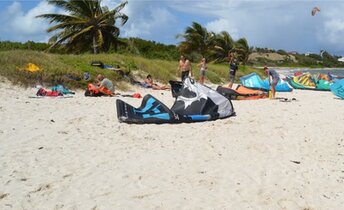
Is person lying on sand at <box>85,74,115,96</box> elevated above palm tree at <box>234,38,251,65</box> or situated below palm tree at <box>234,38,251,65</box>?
below

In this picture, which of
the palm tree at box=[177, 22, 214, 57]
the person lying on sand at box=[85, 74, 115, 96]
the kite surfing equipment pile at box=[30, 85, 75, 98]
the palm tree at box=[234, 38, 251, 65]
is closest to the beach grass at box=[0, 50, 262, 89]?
the kite surfing equipment pile at box=[30, 85, 75, 98]

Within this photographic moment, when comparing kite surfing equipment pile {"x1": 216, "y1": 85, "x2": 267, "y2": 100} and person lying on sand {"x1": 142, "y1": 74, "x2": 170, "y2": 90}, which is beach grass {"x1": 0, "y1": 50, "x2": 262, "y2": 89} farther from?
kite surfing equipment pile {"x1": 216, "y1": 85, "x2": 267, "y2": 100}

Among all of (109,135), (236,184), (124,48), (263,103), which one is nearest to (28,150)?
(109,135)

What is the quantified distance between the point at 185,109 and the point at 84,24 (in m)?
12.4

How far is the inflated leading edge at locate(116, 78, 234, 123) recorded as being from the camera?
7.44 m

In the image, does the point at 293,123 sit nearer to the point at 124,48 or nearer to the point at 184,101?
the point at 184,101

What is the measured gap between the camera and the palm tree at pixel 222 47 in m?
29.1

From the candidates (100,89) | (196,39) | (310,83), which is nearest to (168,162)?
(100,89)

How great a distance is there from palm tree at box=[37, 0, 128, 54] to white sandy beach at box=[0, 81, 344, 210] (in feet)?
36.1

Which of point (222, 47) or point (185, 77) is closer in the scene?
point (185, 77)

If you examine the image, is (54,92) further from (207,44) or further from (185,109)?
(207,44)

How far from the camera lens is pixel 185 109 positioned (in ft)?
26.6

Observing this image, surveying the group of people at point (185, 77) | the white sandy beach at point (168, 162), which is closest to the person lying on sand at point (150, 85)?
the group of people at point (185, 77)

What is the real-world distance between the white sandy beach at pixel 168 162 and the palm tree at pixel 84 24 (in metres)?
11.0
